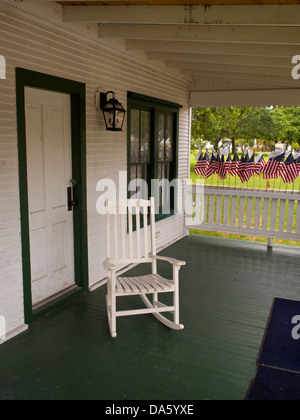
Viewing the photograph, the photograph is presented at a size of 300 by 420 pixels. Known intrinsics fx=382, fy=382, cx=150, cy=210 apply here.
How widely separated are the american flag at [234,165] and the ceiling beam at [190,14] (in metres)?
3.87

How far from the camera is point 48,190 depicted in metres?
3.89

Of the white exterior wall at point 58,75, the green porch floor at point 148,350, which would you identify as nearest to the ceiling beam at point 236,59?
the white exterior wall at point 58,75

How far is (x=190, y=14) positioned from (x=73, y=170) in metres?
1.95

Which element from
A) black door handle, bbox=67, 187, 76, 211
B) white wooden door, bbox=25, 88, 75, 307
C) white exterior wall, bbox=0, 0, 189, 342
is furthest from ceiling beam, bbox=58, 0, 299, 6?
black door handle, bbox=67, 187, 76, 211

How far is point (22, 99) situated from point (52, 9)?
91 centimetres

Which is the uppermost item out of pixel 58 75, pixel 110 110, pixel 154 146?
pixel 58 75

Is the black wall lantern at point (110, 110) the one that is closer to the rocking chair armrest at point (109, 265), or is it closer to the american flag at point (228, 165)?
the rocking chair armrest at point (109, 265)

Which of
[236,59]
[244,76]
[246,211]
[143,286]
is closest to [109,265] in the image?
[143,286]

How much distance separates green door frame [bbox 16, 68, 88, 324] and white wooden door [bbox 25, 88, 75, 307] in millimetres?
80

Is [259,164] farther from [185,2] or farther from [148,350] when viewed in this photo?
[148,350]

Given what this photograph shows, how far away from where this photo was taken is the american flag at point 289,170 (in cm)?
646

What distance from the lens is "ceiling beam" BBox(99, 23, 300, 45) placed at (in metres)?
3.52
